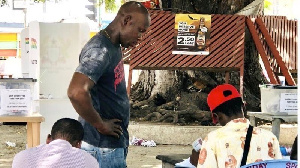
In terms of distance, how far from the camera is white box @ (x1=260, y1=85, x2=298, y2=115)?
23.0ft

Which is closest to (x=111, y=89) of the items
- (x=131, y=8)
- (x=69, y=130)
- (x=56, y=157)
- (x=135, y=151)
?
(x=69, y=130)

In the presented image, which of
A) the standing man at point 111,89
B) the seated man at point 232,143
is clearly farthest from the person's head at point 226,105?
the standing man at point 111,89

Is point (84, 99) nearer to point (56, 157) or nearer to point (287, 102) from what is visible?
point (56, 157)

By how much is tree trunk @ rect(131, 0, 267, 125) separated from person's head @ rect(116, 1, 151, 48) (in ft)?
24.7

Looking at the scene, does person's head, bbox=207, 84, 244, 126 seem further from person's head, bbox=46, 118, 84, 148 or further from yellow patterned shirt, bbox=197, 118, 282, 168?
person's head, bbox=46, 118, 84, 148

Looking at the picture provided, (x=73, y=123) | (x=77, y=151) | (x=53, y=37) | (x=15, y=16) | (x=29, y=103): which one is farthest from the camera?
(x=15, y=16)

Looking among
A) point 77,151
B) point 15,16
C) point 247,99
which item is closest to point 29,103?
point 77,151

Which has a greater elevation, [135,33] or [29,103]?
[135,33]

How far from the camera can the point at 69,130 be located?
370 cm

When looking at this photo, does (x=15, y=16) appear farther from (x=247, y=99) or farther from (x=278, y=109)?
(x=278, y=109)

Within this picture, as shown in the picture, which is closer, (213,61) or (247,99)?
(213,61)

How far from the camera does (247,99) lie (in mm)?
12250

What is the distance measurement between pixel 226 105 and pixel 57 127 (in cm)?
99

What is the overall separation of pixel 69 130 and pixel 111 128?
248 millimetres
